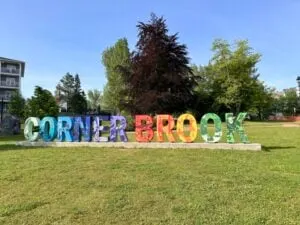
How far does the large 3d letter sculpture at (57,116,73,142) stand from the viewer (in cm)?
1400

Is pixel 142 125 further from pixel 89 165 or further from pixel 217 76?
pixel 217 76

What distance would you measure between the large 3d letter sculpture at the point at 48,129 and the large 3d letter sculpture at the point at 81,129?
2.60 ft

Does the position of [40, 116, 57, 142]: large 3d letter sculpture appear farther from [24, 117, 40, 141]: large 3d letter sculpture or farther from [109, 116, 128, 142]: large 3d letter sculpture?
[109, 116, 128, 142]: large 3d letter sculpture

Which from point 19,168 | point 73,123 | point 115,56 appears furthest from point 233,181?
point 115,56

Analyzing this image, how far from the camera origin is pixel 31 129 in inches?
575

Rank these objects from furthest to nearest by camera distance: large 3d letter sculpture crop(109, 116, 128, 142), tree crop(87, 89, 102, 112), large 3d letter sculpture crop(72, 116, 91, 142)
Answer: tree crop(87, 89, 102, 112) < large 3d letter sculpture crop(72, 116, 91, 142) < large 3d letter sculpture crop(109, 116, 128, 142)

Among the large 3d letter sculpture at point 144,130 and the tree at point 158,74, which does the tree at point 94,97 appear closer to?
the tree at point 158,74

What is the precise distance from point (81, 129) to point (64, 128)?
2.15 ft

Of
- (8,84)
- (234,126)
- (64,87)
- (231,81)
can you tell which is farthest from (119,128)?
(64,87)

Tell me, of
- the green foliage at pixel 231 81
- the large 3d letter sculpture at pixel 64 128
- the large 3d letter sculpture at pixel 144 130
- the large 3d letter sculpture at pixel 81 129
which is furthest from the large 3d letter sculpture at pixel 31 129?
the green foliage at pixel 231 81

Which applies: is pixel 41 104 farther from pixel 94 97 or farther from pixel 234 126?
pixel 94 97

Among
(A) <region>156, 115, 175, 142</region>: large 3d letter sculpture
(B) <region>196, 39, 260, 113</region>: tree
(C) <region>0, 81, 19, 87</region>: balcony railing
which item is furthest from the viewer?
(C) <region>0, 81, 19, 87</region>: balcony railing

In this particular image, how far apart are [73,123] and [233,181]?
787 centimetres

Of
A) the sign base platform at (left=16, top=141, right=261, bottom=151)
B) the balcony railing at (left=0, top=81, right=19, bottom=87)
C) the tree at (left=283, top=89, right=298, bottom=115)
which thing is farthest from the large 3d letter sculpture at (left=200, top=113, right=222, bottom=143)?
the tree at (left=283, top=89, right=298, bottom=115)
